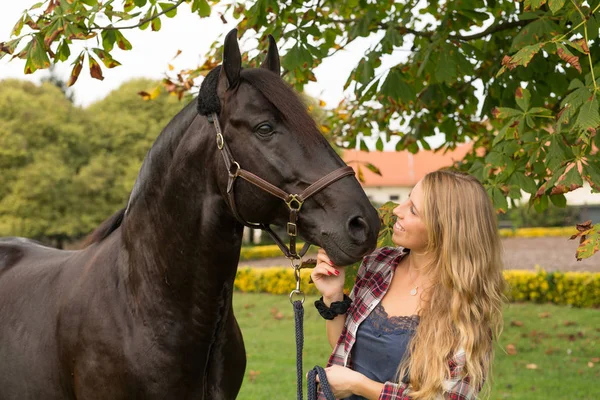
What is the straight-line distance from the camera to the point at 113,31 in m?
3.40

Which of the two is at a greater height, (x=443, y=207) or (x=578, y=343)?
(x=443, y=207)

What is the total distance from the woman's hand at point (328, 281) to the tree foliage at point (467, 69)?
90cm

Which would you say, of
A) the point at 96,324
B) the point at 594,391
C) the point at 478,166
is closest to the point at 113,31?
the point at 96,324

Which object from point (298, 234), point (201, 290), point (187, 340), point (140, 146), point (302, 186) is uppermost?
point (140, 146)

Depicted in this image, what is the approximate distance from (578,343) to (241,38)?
21.1 feet

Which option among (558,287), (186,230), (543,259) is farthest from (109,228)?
(543,259)

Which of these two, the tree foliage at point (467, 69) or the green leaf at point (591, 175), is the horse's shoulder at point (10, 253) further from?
the green leaf at point (591, 175)

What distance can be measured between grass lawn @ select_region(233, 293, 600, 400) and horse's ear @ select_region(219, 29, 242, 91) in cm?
323

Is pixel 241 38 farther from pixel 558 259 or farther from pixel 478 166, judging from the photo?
pixel 558 259

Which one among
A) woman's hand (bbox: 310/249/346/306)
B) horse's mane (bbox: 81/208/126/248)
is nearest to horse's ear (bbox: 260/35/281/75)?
woman's hand (bbox: 310/249/346/306)

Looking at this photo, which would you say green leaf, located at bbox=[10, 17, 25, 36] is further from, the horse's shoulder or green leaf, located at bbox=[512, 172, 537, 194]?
green leaf, located at bbox=[512, 172, 537, 194]

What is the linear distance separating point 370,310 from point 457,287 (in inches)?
12.9

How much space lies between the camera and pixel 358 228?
1862 millimetres

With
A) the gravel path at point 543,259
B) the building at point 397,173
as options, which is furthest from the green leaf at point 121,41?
the building at point 397,173
